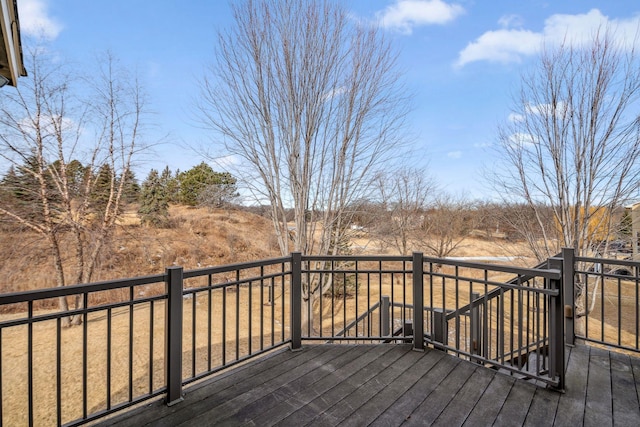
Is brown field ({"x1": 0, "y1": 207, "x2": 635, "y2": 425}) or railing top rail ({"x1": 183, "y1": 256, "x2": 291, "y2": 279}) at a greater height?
railing top rail ({"x1": 183, "y1": 256, "x2": 291, "y2": 279})

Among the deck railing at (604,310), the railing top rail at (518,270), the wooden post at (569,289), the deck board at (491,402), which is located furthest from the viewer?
the deck railing at (604,310)

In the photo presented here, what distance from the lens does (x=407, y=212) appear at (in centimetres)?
1233

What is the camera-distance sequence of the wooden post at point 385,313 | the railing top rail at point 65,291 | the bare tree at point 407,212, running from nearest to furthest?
1. the railing top rail at point 65,291
2. the wooden post at point 385,313
3. the bare tree at point 407,212

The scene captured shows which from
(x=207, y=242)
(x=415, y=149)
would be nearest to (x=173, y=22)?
(x=415, y=149)

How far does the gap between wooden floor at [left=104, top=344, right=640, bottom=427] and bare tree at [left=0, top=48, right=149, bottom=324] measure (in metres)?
7.41

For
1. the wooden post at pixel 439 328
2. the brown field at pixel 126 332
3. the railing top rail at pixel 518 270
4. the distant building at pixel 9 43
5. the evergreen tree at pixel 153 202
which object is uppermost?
the distant building at pixel 9 43

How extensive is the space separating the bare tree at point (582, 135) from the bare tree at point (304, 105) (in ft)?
8.19

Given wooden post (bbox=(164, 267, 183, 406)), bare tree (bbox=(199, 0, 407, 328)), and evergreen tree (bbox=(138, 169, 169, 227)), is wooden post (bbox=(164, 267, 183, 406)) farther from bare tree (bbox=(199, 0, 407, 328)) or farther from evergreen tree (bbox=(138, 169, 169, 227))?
evergreen tree (bbox=(138, 169, 169, 227))

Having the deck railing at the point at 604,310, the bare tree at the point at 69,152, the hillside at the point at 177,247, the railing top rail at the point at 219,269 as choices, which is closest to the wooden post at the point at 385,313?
the railing top rail at the point at 219,269

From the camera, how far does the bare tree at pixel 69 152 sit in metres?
7.12

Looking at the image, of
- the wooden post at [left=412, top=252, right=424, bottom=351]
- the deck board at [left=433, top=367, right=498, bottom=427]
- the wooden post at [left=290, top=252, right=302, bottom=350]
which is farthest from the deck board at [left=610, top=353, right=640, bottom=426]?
the wooden post at [left=290, top=252, right=302, bottom=350]

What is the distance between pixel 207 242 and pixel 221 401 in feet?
43.2

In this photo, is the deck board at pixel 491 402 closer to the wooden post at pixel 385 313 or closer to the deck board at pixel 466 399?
the deck board at pixel 466 399

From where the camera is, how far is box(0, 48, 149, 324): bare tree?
7.12 m
